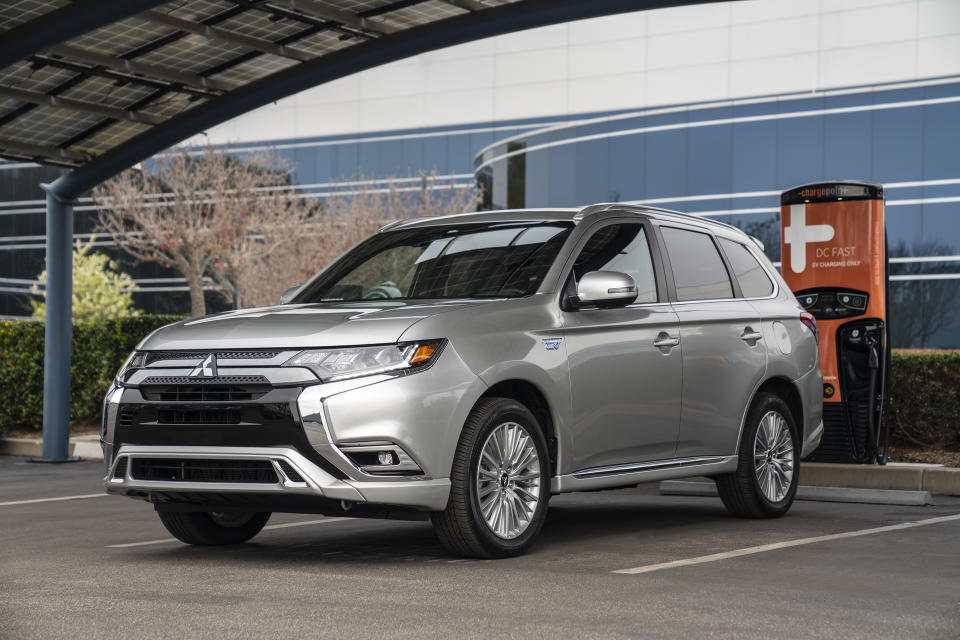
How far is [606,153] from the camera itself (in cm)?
4541

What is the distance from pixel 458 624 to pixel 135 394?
2.56 m

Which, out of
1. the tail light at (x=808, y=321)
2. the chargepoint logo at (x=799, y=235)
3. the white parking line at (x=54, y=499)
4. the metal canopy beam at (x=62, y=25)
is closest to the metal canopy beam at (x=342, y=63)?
the chargepoint logo at (x=799, y=235)

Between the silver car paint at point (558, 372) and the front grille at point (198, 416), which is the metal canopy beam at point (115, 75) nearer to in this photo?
the silver car paint at point (558, 372)

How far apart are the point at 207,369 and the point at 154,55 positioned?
742cm

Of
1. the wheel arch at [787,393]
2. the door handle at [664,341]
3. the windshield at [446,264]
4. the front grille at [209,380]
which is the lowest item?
the wheel arch at [787,393]

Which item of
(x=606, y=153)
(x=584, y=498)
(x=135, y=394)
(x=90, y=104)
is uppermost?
(x=606, y=153)

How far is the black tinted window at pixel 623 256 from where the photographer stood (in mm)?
7656

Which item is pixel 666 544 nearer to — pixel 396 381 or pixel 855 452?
pixel 396 381

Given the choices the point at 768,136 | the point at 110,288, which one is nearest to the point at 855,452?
the point at 768,136

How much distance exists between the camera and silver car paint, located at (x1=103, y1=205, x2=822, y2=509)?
6234mm

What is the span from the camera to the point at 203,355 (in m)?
6.54

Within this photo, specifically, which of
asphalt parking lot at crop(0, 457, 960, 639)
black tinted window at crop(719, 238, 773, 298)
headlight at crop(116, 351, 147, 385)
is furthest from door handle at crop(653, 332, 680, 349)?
headlight at crop(116, 351, 147, 385)

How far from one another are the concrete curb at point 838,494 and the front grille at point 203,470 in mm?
5751

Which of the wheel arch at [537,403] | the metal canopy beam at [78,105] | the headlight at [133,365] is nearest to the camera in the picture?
the headlight at [133,365]
